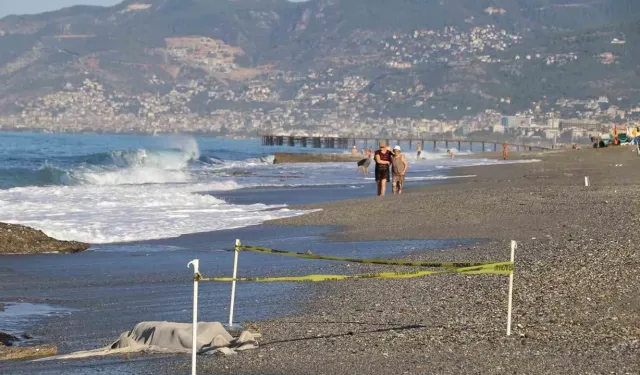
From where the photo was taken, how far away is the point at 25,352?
9.28 meters

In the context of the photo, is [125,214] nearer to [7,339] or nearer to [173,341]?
[7,339]

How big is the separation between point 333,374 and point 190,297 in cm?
432

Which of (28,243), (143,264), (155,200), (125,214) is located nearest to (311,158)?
(155,200)

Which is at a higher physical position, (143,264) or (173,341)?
(173,341)

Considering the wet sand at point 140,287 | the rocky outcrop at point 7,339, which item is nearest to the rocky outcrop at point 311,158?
the wet sand at point 140,287

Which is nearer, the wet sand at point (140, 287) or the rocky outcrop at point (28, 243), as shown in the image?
the wet sand at point (140, 287)

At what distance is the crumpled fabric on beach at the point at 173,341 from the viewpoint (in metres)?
9.15

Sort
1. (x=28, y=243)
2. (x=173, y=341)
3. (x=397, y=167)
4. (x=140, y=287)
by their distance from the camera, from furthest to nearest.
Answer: (x=397, y=167)
(x=28, y=243)
(x=140, y=287)
(x=173, y=341)

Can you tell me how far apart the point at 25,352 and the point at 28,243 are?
7651mm

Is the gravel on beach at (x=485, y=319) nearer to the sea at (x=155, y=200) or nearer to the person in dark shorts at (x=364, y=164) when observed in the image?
the sea at (x=155, y=200)

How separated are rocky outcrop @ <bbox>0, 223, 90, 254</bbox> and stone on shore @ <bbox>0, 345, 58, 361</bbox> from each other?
729cm

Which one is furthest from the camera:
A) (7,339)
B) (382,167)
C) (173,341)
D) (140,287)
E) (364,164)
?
(364,164)

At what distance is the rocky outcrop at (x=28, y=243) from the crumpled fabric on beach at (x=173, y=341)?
24.6 ft

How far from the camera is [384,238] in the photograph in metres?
18.0
